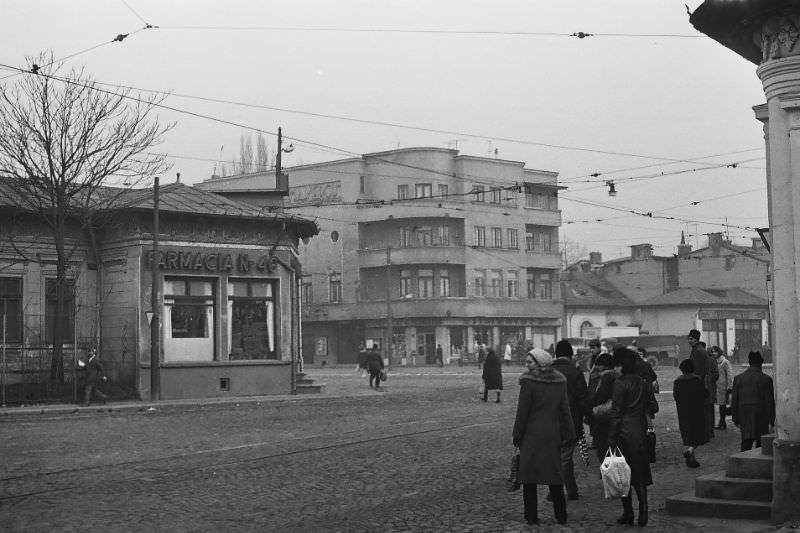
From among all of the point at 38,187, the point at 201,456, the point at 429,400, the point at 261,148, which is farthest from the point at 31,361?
the point at 261,148

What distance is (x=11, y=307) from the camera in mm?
30578

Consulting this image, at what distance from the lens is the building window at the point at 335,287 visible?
7688 centimetres

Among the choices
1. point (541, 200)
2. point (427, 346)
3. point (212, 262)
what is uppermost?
point (541, 200)

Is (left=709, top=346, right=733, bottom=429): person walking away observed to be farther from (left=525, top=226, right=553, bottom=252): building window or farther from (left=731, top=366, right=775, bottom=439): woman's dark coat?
(left=525, top=226, right=553, bottom=252): building window

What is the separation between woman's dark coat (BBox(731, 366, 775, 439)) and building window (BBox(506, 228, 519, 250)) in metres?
63.5

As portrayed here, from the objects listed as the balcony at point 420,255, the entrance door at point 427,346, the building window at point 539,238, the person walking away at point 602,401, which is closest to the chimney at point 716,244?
the building window at point 539,238

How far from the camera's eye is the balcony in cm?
7331

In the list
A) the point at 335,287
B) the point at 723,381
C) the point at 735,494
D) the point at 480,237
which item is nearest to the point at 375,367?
the point at 723,381

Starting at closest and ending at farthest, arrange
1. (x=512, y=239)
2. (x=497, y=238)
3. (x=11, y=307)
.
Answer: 1. (x=11, y=307)
2. (x=497, y=238)
3. (x=512, y=239)

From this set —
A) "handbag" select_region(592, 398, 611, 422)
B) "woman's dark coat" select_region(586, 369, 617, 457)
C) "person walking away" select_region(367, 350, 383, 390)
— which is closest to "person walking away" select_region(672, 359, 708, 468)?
"woman's dark coat" select_region(586, 369, 617, 457)

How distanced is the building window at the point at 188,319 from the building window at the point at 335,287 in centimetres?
4413

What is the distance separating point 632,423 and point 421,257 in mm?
63508

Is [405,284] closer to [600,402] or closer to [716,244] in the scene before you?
[716,244]

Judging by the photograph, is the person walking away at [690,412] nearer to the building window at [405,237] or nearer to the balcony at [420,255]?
the balcony at [420,255]
